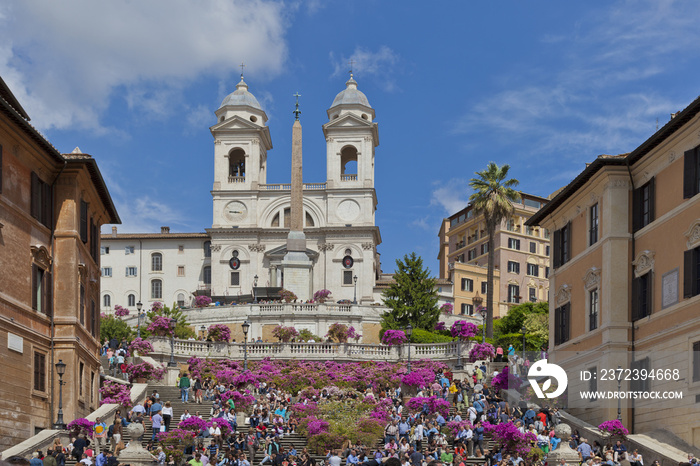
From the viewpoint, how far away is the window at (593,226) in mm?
42322

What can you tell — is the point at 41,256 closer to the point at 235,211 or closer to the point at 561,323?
the point at 561,323

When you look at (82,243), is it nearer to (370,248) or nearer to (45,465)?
(45,465)

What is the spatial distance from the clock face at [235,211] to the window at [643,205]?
3011 inches

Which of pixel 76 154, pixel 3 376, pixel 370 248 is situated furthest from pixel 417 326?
pixel 3 376

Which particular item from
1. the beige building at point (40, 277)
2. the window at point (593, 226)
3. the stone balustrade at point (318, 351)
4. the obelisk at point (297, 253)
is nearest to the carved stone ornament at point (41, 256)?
the beige building at point (40, 277)

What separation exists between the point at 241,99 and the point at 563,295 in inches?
3067

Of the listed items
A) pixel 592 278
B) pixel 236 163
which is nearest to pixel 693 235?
pixel 592 278

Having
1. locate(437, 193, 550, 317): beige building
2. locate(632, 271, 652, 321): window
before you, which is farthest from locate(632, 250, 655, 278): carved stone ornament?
locate(437, 193, 550, 317): beige building

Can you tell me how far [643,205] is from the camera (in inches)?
1566

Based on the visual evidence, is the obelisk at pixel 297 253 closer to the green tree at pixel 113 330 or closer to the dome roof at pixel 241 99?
the dome roof at pixel 241 99

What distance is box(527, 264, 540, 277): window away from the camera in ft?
389

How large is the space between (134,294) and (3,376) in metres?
81.8

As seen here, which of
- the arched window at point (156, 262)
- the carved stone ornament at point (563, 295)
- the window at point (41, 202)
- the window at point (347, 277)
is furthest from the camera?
the arched window at point (156, 262)

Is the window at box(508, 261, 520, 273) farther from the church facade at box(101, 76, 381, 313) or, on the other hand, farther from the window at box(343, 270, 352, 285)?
the window at box(343, 270, 352, 285)
